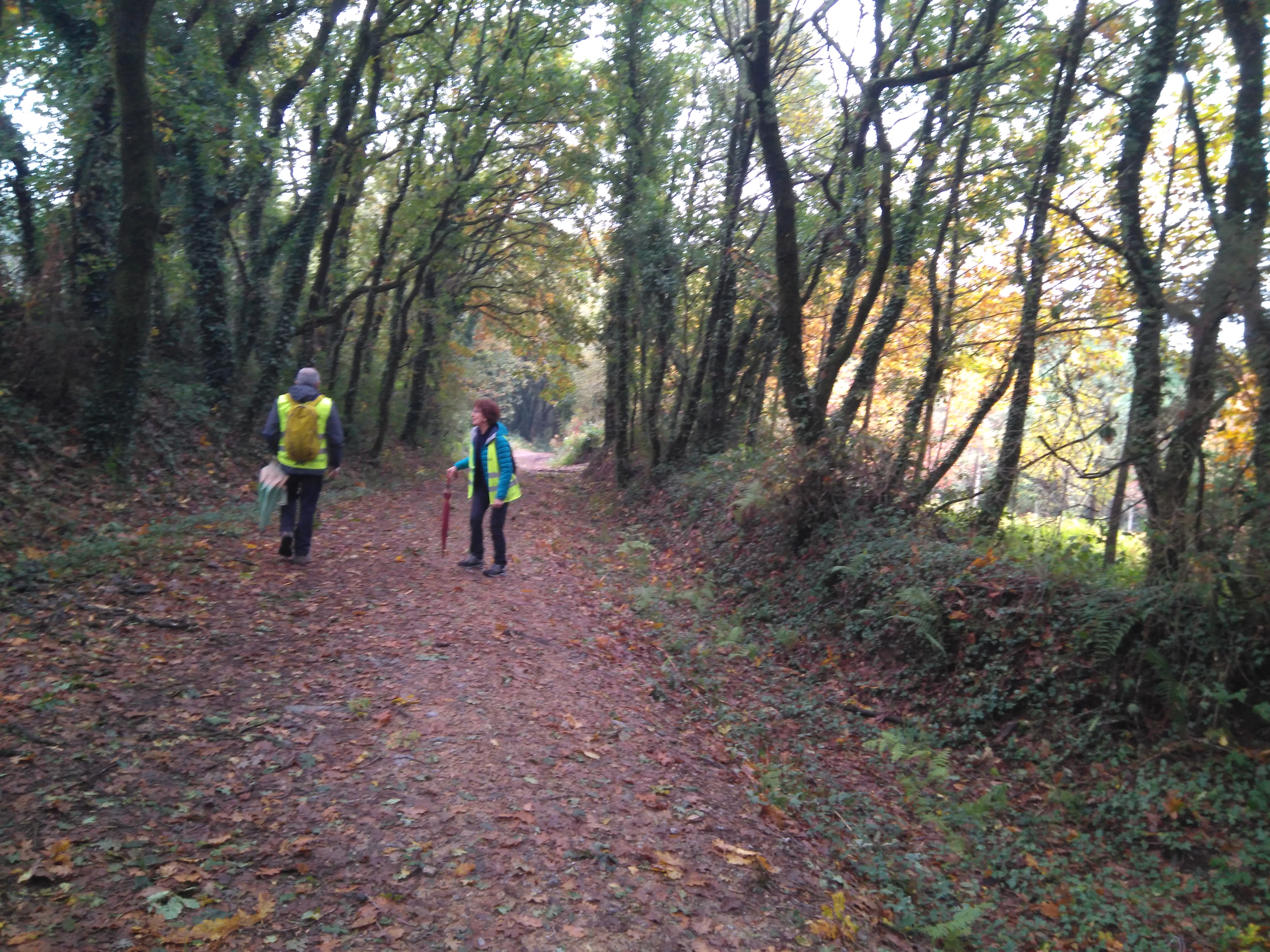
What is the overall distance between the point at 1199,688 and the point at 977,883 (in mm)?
2683

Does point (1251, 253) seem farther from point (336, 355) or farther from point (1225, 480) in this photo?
point (336, 355)

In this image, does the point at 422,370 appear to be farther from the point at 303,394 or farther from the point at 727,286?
the point at 303,394

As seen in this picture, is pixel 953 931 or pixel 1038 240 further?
pixel 1038 240

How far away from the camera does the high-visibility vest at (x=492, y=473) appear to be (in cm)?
967

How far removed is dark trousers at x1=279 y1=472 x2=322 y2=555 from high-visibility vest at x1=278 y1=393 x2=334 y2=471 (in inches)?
5.3

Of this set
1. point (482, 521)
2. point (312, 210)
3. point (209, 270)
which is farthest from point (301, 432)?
point (209, 270)

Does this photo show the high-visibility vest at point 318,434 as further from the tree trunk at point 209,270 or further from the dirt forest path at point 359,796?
the tree trunk at point 209,270

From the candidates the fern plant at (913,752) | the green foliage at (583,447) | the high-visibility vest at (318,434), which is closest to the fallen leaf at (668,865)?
the fern plant at (913,752)

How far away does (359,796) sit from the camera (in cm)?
474

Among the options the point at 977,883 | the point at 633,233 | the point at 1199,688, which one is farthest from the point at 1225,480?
the point at 633,233

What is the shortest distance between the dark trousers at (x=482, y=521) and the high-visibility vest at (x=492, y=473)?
0.07 m

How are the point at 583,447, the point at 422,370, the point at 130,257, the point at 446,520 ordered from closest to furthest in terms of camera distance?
the point at 446,520, the point at 130,257, the point at 422,370, the point at 583,447

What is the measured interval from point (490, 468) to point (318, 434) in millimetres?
1949

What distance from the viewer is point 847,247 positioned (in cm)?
1483
